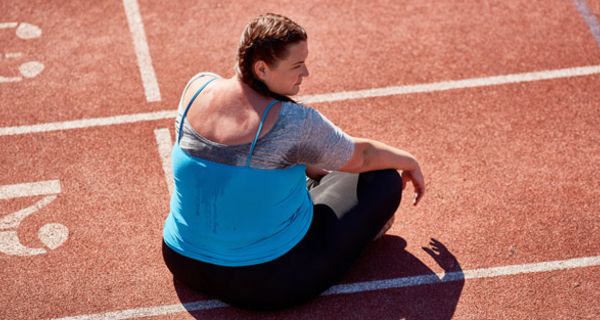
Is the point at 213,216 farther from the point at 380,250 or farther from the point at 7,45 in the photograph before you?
the point at 7,45

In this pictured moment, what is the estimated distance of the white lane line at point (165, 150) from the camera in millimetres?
6316

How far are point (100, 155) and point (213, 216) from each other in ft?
6.14

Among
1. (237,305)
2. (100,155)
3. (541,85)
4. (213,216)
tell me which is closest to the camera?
(213,216)

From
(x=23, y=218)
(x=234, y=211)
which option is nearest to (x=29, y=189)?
(x=23, y=218)

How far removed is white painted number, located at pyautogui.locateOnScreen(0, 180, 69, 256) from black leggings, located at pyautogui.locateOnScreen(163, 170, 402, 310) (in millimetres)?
948

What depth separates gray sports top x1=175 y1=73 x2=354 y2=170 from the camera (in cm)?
471

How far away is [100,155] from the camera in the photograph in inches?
256

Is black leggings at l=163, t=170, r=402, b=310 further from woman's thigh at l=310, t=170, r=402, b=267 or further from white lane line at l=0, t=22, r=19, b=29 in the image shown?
white lane line at l=0, t=22, r=19, b=29

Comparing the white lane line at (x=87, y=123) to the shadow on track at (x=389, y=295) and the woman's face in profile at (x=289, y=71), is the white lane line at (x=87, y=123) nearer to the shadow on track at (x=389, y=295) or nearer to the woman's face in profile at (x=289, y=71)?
the shadow on track at (x=389, y=295)

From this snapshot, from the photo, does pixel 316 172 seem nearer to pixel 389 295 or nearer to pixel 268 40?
pixel 389 295

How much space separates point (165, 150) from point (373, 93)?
1750 mm

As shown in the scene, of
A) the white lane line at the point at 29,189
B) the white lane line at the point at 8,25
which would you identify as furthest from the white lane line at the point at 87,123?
the white lane line at the point at 8,25

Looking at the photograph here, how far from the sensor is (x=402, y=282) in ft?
18.5

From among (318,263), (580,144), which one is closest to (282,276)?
(318,263)
